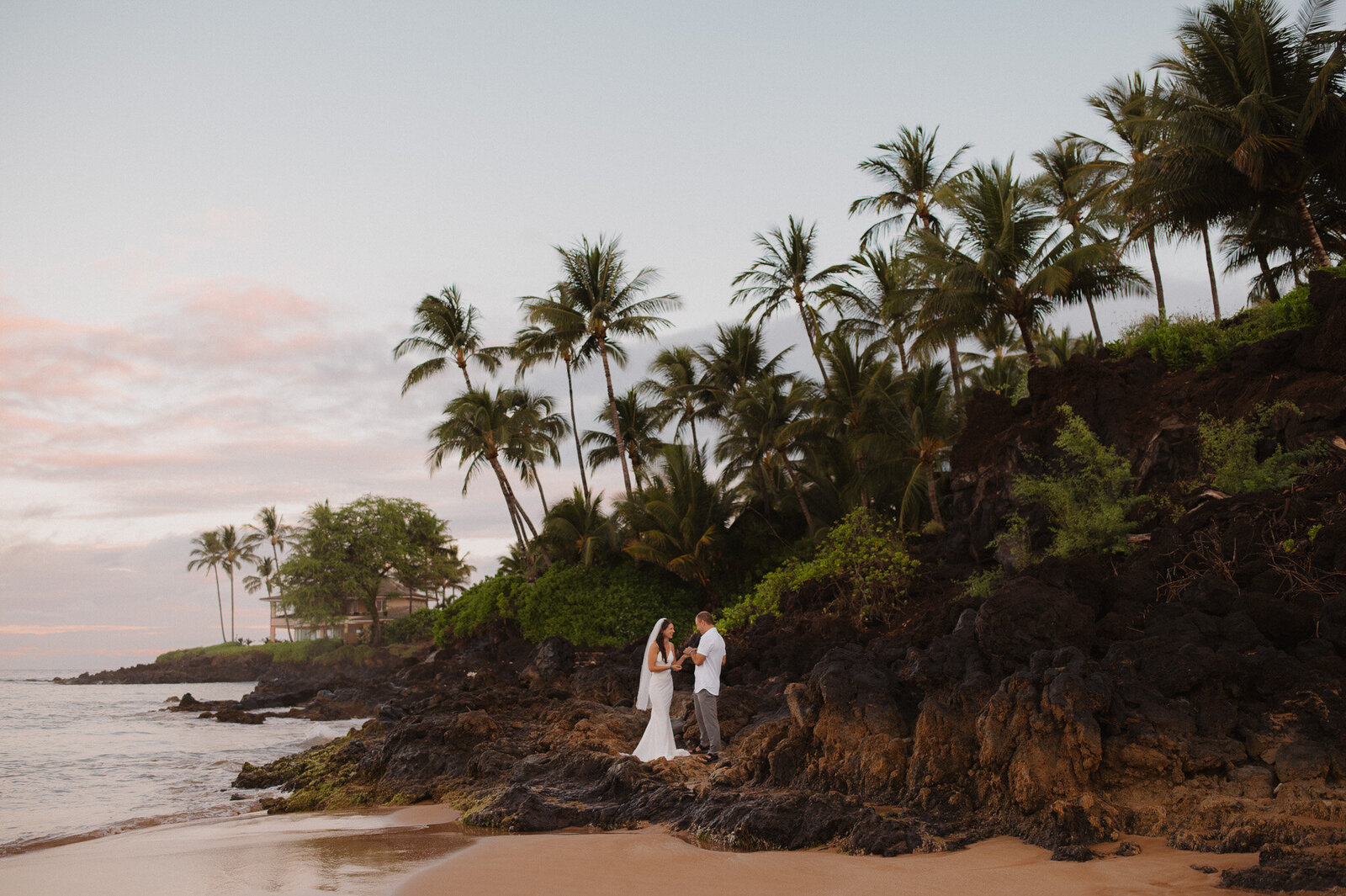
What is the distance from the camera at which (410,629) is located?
1711 inches

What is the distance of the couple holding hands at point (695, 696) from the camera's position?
8.79 meters

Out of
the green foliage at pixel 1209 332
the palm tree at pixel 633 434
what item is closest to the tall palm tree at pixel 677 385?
the palm tree at pixel 633 434

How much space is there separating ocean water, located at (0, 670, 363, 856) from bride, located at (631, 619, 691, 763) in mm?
5040

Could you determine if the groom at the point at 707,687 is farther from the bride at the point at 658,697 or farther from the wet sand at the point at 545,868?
the wet sand at the point at 545,868

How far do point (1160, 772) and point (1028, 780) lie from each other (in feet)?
2.87

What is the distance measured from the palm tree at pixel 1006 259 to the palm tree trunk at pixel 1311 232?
308 cm

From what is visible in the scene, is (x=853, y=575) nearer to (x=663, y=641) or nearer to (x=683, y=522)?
(x=663, y=641)

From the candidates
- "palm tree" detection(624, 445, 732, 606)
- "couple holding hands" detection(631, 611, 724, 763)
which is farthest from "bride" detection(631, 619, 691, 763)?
"palm tree" detection(624, 445, 732, 606)

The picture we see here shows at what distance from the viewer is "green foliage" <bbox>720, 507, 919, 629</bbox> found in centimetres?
1486

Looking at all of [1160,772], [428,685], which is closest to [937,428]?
[1160,772]

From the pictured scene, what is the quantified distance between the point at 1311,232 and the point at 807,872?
1505 cm

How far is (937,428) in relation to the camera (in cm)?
1842

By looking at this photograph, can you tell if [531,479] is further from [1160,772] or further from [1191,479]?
[1160,772]

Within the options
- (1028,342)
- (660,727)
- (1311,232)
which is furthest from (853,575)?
(1311,232)
